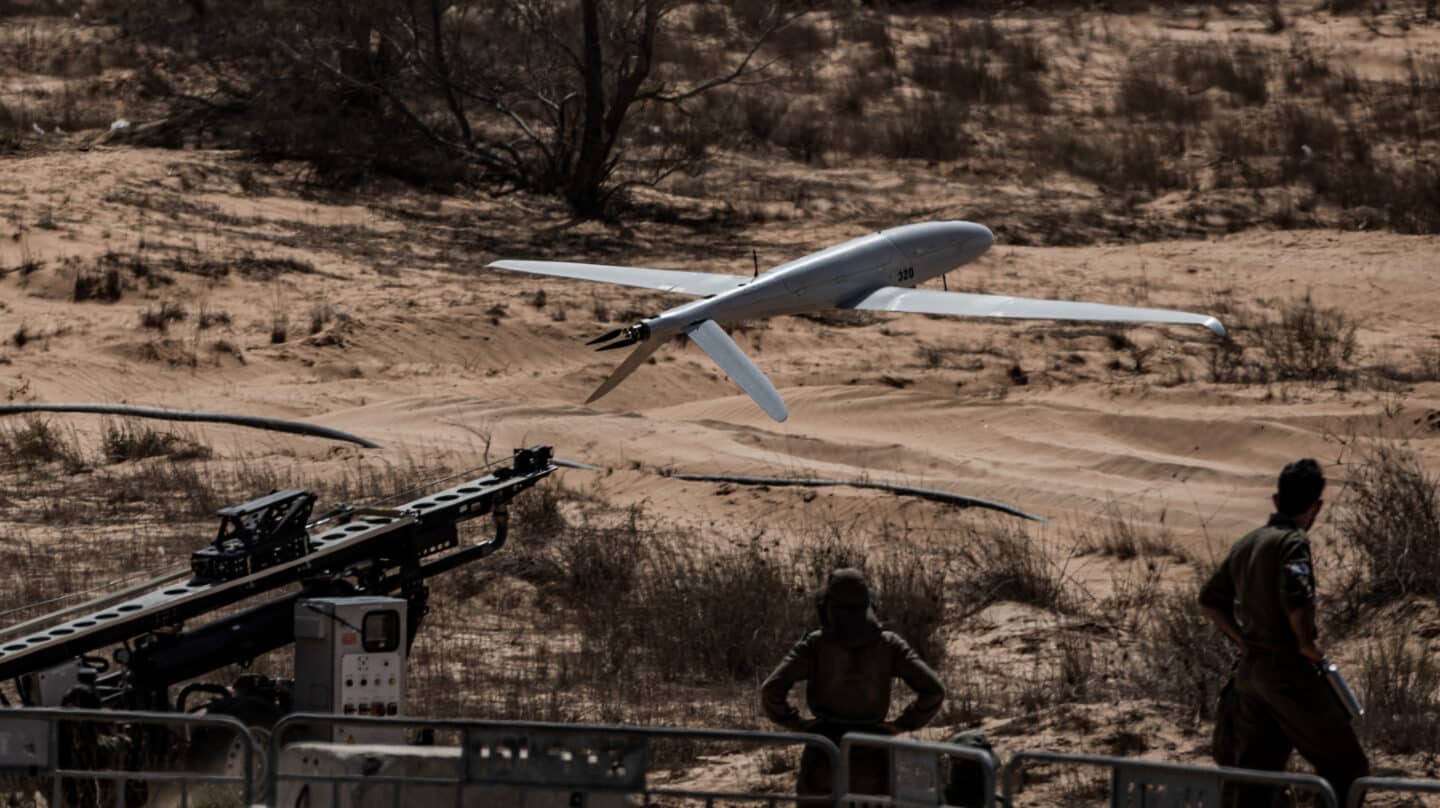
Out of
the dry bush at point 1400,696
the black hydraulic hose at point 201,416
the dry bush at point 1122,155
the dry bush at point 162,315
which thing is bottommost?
the dry bush at point 1400,696

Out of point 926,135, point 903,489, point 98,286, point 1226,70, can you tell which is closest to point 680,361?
point 903,489

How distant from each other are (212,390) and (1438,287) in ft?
46.3

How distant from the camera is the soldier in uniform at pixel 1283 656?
6836 millimetres

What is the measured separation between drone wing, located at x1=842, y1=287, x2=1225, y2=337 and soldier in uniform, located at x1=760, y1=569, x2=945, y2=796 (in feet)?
27.6

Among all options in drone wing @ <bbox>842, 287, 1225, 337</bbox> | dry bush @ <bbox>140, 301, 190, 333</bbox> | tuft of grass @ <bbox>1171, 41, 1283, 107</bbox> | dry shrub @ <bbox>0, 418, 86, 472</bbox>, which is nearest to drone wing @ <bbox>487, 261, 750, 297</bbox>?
drone wing @ <bbox>842, 287, 1225, 337</bbox>

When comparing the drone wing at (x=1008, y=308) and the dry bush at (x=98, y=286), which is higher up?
the drone wing at (x=1008, y=308)

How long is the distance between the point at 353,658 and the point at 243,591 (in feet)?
1.92

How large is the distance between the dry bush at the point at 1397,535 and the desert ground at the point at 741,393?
0.25 metres

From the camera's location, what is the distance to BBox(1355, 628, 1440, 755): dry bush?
28.6ft

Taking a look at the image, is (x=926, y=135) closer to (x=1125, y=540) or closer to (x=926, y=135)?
(x=926, y=135)

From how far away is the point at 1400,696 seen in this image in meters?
9.20

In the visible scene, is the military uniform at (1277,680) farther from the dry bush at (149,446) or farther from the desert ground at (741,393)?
the dry bush at (149,446)

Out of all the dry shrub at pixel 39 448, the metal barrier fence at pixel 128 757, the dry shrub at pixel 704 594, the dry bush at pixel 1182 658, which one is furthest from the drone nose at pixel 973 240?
the metal barrier fence at pixel 128 757

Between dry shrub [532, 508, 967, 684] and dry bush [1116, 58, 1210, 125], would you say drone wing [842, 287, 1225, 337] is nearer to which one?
dry shrub [532, 508, 967, 684]
